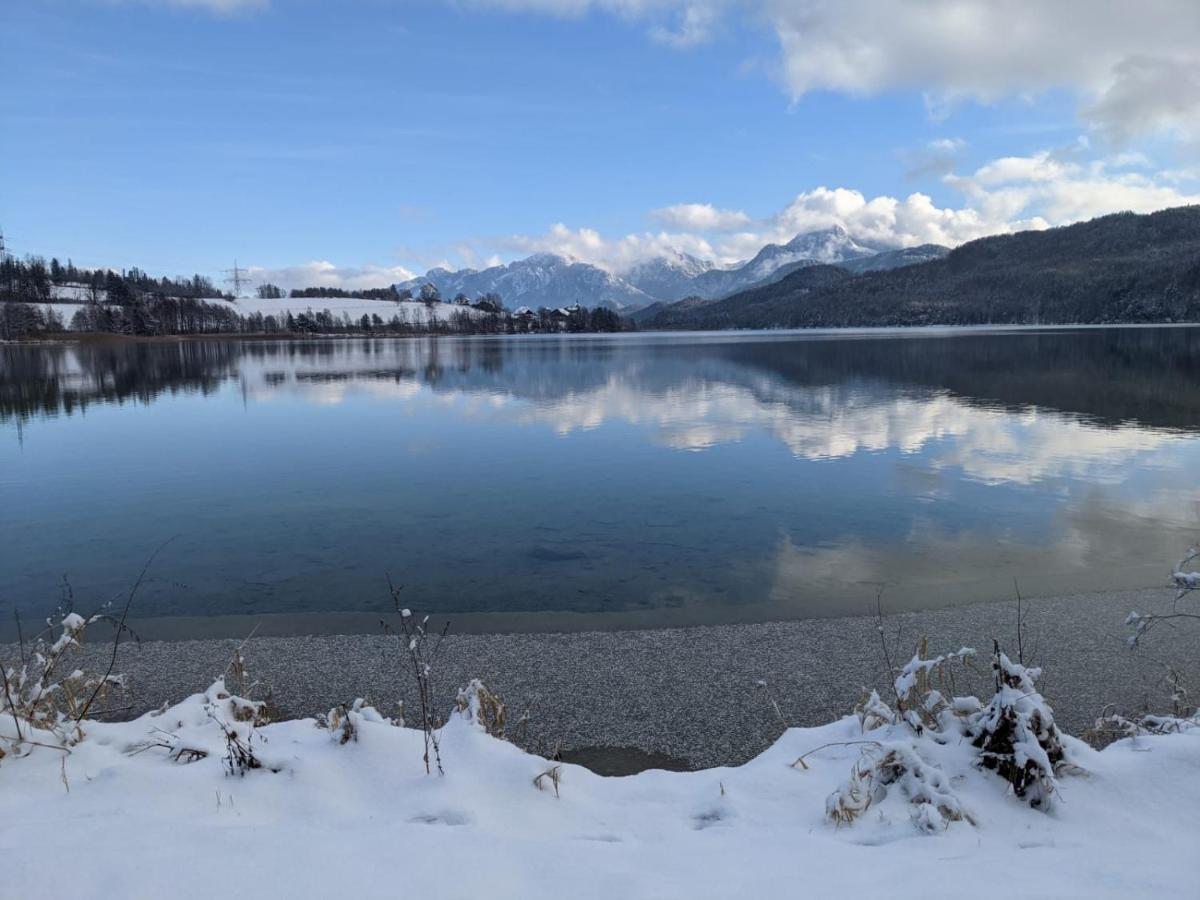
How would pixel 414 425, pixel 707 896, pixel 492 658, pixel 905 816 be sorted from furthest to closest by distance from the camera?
pixel 414 425 < pixel 492 658 < pixel 905 816 < pixel 707 896

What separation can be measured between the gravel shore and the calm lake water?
31.6 inches

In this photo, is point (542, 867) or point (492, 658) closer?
point (542, 867)

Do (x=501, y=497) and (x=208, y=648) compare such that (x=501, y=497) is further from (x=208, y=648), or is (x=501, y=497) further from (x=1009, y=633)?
(x=1009, y=633)

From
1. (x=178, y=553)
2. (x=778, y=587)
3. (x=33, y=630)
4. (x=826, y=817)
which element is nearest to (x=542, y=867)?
(x=826, y=817)

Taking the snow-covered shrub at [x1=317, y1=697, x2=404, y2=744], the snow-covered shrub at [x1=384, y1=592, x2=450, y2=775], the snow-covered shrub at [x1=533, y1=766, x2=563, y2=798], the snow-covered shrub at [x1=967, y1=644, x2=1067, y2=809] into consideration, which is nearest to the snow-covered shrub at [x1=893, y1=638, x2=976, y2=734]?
the snow-covered shrub at [x1=967, y1=644, x2=1067, y2=809]

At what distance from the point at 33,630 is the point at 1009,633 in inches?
483

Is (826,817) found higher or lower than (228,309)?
lower

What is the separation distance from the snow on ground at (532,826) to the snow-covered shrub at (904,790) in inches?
2.1

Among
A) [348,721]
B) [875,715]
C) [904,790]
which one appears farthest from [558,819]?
[875,715]

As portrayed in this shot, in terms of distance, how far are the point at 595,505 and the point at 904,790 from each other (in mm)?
10885

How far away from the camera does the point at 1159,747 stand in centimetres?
454

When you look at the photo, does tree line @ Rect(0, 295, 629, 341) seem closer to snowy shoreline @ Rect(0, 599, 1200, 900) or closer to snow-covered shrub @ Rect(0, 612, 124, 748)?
snow-covered shrub @ Rect(0, 612, 124, 748)

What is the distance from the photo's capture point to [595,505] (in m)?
15.0

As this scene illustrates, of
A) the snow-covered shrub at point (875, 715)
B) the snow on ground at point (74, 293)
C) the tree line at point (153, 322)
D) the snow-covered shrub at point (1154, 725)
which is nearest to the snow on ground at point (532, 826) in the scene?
the snow-covered shrub at point (875, 715)
